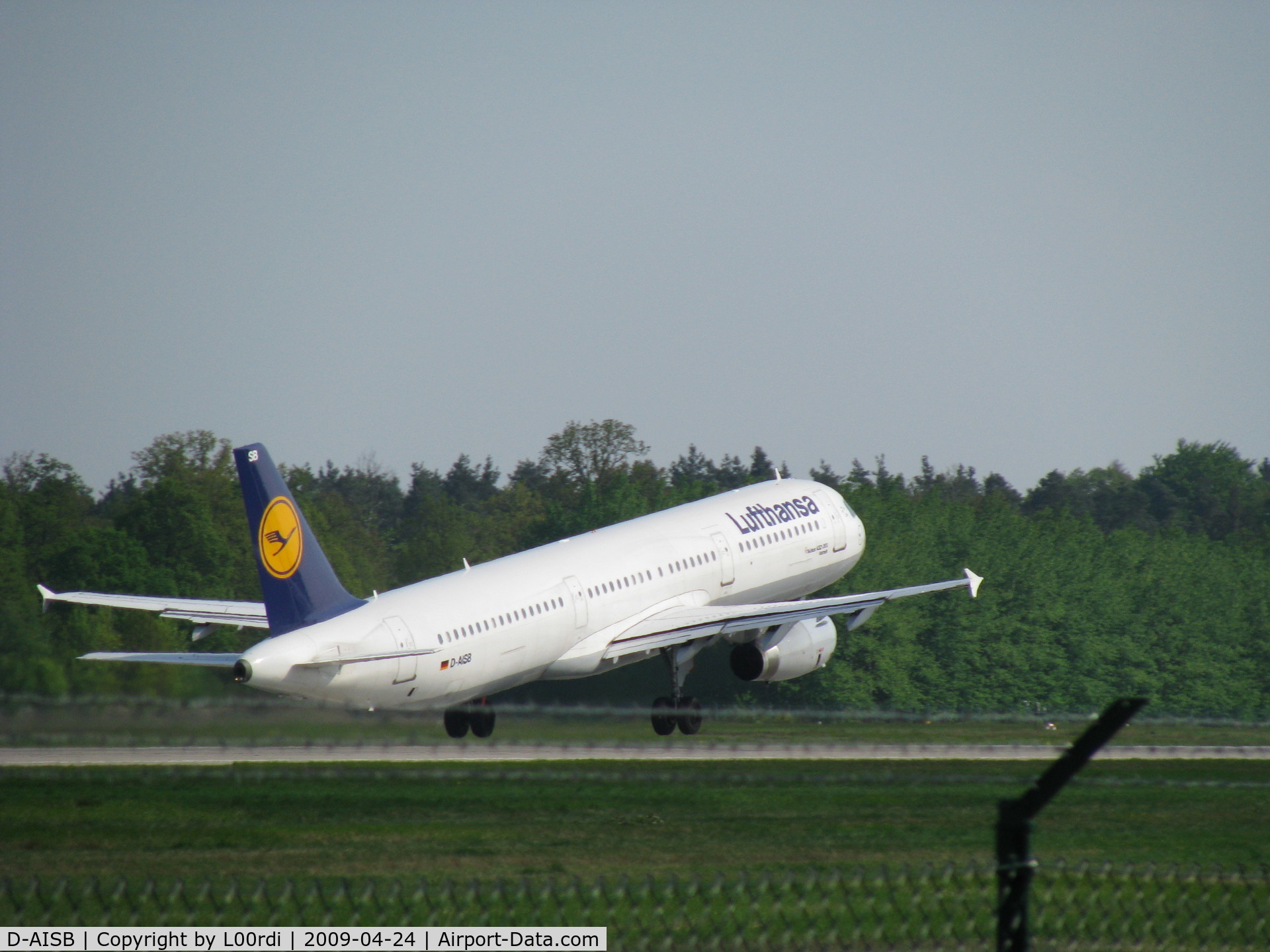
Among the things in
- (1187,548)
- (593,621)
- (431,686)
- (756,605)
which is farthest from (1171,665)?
(431,686)

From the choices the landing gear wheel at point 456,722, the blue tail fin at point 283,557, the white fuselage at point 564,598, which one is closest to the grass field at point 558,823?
the landing gear wheel at point 456,722

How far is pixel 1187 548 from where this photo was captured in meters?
87.8

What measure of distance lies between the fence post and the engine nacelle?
3447cm

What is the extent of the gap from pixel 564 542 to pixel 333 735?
2655cm

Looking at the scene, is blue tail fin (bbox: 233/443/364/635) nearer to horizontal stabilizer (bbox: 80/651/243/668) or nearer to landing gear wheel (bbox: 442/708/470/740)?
horizontal stabilizer (bbox: 80/651/243/668)

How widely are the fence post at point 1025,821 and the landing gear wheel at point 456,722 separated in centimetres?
Answer: 668

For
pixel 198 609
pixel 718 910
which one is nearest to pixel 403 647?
pixel 198 609

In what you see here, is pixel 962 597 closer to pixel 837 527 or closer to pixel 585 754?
pixel 837 527

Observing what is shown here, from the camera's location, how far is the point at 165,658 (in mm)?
29156

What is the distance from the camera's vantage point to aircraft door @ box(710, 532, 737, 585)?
4512cm

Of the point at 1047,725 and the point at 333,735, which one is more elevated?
the point at 333,735

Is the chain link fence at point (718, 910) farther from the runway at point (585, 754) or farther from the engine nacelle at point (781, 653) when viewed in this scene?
the engine nacelle at point (781, 653)

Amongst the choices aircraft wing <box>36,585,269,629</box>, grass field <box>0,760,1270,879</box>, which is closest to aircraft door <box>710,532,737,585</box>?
aircraft wing <box>36,585,269,629</box>

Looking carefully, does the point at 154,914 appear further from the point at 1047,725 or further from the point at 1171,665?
the point at 1171,665
